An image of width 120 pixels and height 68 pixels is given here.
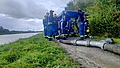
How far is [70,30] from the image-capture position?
20.4 m

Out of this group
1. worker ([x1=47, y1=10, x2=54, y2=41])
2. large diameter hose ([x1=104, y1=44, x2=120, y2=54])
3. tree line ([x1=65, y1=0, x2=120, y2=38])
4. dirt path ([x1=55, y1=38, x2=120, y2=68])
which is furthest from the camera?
worker ([x1=47, y1=10, x2=54, y2=41])

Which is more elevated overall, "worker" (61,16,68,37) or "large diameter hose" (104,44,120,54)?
"worker" (61,16,68,37)

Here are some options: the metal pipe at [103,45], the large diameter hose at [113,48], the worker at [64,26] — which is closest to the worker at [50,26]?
the worker at [64,26]

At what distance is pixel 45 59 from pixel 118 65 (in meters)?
3.01

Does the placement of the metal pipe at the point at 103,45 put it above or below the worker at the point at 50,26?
below

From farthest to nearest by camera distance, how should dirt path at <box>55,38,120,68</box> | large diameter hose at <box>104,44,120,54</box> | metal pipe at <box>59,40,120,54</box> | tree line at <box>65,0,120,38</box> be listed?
tree line at <box>65,0,120,38</box>
metal pipe at <box>59,40,120,54</box>
large diameter hose at <box>104,44,120,54</box>
dirt path at <box>55,38,120,68</box>

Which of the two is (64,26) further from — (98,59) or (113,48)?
(98,59)

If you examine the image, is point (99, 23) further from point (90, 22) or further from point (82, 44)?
point (82, 44)

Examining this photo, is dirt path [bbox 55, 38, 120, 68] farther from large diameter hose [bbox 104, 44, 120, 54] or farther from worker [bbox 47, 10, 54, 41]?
worker [bbox 47, 10, 54, 41]

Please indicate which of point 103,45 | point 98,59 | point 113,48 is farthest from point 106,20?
point 98,59

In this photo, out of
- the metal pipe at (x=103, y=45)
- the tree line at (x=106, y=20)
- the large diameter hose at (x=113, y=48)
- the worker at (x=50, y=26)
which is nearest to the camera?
the large diameter hose at (x=113, y=48)

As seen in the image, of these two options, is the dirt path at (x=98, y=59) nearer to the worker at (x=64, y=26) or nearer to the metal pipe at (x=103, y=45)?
the metal pipe at (x=103, y=45)

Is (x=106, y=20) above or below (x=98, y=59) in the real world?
above

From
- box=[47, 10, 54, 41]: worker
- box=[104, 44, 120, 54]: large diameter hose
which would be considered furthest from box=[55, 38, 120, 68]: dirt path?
box=[47, 10, 54, 41]: worker
